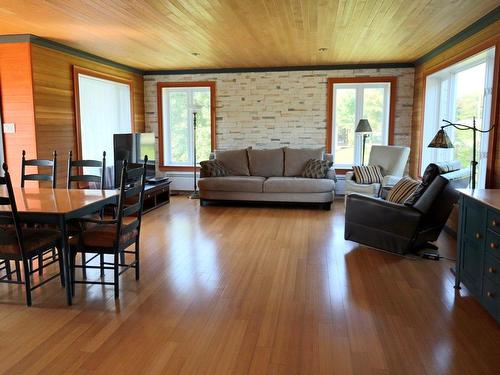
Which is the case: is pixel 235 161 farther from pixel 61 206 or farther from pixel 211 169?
pixel 61 206

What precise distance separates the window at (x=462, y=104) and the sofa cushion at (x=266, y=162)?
2423mm

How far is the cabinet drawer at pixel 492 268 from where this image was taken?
8.54ft

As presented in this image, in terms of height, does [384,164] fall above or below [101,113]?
below

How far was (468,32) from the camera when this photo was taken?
4.72 m

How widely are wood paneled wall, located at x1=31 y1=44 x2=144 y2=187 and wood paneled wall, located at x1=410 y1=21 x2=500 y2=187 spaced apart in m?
5.30

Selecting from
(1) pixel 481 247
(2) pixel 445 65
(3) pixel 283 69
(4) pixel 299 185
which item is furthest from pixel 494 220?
(3) pixel 283 69

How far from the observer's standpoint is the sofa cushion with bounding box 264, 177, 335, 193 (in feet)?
21.2

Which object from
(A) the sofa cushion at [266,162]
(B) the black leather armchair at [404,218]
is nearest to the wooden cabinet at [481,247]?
(B) the black leather armchair at [404,218]

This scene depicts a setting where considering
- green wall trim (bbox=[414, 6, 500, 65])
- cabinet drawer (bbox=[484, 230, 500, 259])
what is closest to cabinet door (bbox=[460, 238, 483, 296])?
cabinet drawer (bbox=[484, 230, 500, 259])

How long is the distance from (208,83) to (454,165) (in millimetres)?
5122

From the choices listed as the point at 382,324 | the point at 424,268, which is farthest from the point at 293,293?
the point at 424,268

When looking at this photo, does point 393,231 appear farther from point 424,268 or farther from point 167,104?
point 167,104

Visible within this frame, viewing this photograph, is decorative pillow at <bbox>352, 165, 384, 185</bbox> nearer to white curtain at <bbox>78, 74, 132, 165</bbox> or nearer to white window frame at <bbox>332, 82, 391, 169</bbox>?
white window frame at <bbox>332, 82, 391, 169</bbox>

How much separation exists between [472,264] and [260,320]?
1.67 m
